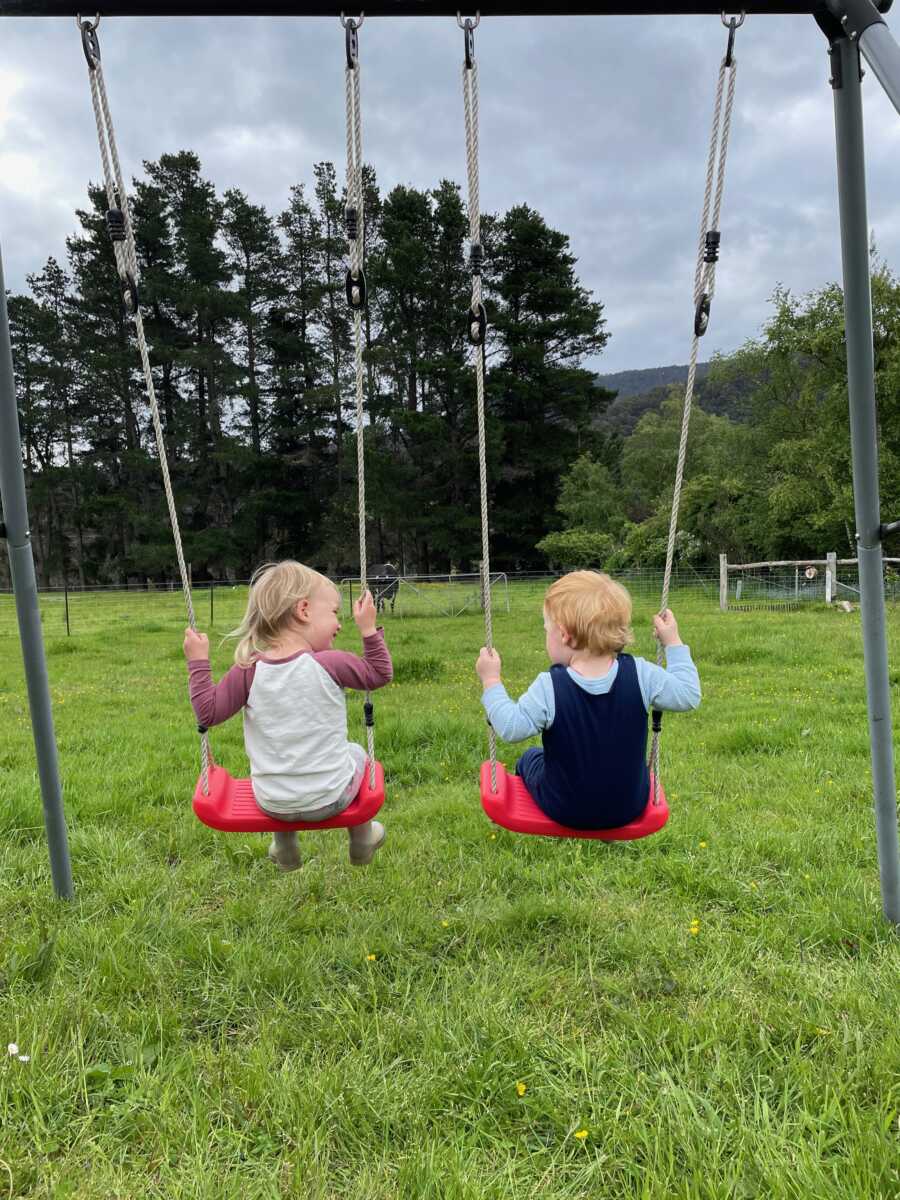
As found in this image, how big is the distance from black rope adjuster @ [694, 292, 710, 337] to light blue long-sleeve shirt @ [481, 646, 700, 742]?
3.72ft

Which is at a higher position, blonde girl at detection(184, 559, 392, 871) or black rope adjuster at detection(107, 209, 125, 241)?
black rope adjuster at detection(107, 209, 125, 241)

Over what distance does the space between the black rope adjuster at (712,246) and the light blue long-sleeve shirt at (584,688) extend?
1.39 m

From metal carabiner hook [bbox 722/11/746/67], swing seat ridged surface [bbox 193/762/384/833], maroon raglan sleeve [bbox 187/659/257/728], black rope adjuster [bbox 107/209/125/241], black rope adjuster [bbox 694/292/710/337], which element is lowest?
swing seat ridged surface [bbox 193/762/384/833]

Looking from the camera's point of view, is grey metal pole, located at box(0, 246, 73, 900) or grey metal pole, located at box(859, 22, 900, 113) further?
grey metal pole, located at box(0, 246, 73, 900)

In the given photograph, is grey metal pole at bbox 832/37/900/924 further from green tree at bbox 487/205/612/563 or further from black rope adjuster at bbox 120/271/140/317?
green tree at bbox 487/205/612/563

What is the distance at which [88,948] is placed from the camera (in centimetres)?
269

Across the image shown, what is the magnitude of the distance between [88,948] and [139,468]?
3596 cm

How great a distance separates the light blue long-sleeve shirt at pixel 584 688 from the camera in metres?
2.35

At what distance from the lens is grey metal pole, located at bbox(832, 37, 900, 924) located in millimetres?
2449

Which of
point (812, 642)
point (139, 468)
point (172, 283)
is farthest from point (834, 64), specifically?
point (139, 468)

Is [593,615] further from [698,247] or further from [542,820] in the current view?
[698,247]

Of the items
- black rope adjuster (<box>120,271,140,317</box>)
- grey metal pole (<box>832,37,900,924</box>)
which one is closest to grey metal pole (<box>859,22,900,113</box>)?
grey metal pole (<box>832,37,900,924</box>)

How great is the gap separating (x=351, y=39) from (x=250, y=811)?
99.8 inches

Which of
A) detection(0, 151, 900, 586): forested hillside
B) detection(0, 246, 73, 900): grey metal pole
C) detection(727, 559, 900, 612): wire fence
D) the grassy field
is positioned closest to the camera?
the grassy field
